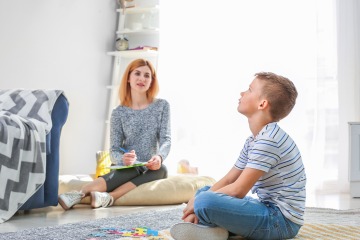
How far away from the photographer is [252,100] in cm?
190

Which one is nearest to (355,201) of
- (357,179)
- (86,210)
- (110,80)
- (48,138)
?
(357,179)

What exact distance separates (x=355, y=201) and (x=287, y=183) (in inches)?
73.2

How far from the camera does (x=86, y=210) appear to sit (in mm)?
2768

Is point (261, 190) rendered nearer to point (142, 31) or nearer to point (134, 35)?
point (142, 31)

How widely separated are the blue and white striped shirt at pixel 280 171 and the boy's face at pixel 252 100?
0.08m

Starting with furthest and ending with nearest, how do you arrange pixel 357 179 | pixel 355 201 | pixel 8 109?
pixel 357 179
pixel 355 201
pixel 8 109

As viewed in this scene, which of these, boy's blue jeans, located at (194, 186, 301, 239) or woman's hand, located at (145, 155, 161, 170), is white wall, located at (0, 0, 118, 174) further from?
boy's blue jeans, located at (194, 186, 301, 239)

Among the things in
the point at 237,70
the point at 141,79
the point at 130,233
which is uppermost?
the point at 237,70

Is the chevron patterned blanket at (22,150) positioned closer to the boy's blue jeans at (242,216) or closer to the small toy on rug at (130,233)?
the small toy on rug at (130,233)

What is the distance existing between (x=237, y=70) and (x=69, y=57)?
1201mm

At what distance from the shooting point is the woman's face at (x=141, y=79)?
10.9ft

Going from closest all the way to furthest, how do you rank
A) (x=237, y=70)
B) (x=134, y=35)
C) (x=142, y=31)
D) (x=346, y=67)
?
(x=346, y=67) < (x=237, y=70) < (x=142, y=31) < (x=134, y=35)

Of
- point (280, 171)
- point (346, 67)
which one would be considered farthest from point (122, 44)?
point (280, 171)

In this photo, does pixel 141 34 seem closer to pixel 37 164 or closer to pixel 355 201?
pixel 355 201
